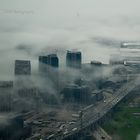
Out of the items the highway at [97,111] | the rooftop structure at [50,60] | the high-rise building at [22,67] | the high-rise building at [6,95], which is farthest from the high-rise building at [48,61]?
the high-rise building at [6,95]

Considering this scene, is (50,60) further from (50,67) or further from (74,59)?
(74,59)

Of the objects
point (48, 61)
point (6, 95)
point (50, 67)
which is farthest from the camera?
point (48, 61)

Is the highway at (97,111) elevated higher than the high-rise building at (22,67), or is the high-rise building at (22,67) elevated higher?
the high-rise building at (22,67)

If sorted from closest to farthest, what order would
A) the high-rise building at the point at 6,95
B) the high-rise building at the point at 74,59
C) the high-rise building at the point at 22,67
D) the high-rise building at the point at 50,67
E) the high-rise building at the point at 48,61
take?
1. the high-rise building at the point at 6,95
2. the high-rise building at the point at 22,67
3. the high-rise building at the point at 50,67
4. the high-rise building at the point at 48,61
5. the high-rise building at the point at 74,59

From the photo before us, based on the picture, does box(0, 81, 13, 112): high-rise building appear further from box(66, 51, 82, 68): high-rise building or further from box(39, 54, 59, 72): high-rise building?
box(66, 51, 82, 68): high-rise building

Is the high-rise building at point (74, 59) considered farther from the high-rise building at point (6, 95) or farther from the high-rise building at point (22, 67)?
the high-rise building at point (6, 95)

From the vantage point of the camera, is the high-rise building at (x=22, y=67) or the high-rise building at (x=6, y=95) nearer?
the high-rise building at (x=6, y=95)

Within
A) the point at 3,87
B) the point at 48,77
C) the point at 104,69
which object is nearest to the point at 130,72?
the point at 104,69

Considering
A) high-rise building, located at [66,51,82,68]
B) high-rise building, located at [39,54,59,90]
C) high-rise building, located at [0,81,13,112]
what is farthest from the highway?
high-rise building, located at [66,51,82,68]

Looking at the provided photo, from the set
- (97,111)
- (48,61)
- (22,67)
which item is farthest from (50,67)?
(97,111)
